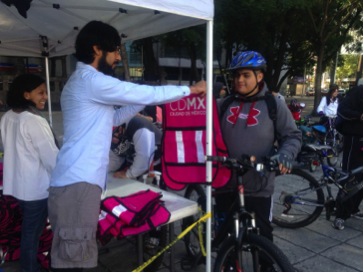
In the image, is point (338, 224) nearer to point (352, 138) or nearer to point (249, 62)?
point (352, 138)

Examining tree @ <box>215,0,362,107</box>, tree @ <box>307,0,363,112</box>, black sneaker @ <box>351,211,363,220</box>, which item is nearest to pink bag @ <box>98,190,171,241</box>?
black sneaker @ <box>351,211,363,220</box>

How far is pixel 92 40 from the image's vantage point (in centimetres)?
198

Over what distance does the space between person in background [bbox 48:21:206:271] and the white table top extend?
1.09 ft

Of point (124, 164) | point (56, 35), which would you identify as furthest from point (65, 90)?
point (56, 35)

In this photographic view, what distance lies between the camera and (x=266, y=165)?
2154mm

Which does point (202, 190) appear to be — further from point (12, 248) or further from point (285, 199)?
point (12, 248)

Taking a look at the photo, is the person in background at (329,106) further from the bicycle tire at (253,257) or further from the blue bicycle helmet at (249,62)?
the bicycle tire at (253,257)

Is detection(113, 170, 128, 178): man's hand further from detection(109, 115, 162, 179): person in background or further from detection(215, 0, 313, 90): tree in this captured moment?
detection(215, 0, 313, 90): tree

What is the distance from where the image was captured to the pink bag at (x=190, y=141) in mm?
2482

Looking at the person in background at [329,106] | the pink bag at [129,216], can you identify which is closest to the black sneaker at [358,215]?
the pink bag at [129,216]

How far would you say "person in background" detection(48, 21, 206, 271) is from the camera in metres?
1.90

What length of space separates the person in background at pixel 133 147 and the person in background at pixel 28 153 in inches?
30.5

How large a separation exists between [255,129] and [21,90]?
1.74 meters

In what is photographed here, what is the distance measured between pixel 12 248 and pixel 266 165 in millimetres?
2485
